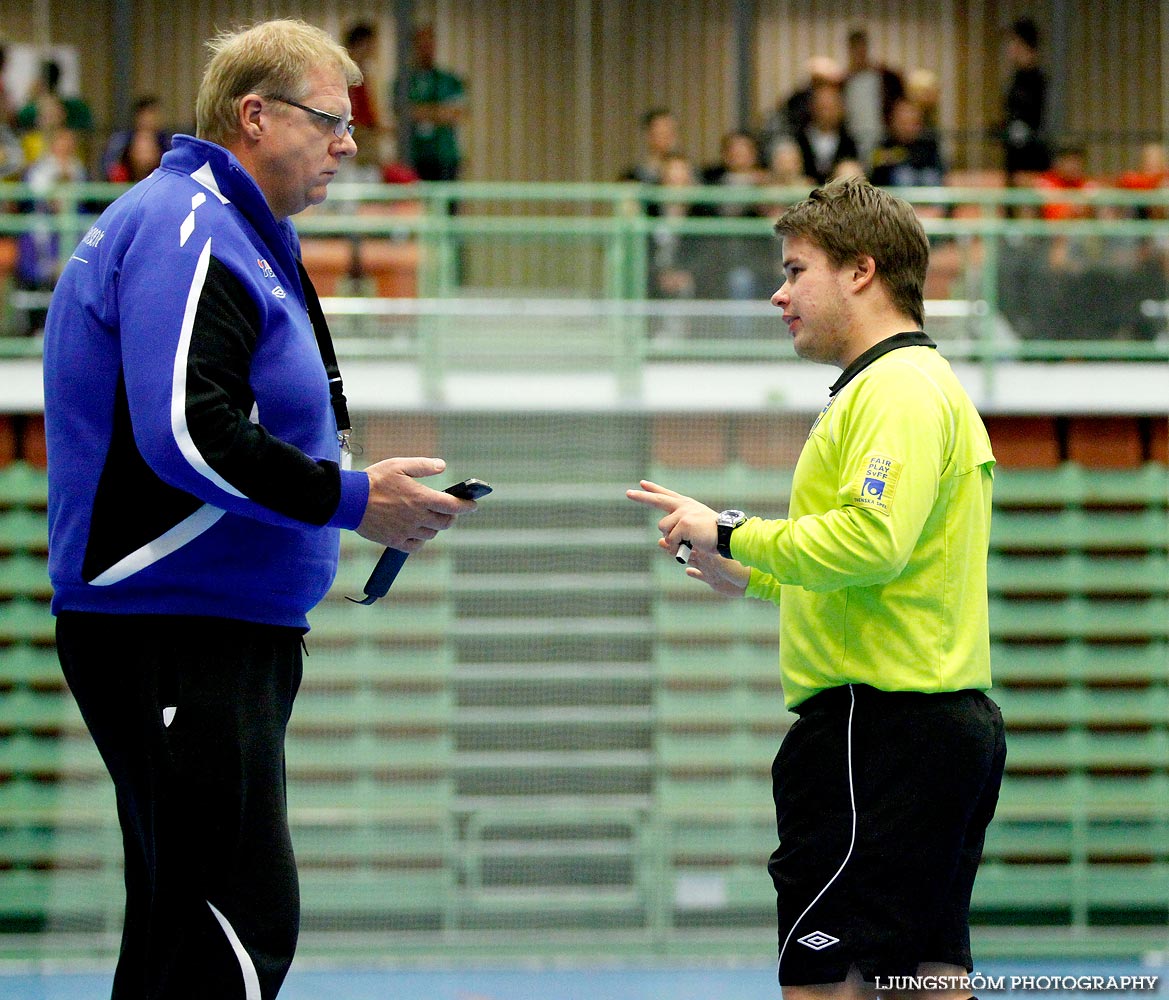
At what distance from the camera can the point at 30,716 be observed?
22.0 ft

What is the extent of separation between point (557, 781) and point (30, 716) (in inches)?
95.0

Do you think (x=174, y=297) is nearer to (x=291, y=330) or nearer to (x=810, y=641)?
(x=291, y=330)

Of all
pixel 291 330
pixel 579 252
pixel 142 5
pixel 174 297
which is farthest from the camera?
pixel 142 5

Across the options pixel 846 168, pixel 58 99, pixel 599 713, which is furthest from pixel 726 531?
pixel 58 99

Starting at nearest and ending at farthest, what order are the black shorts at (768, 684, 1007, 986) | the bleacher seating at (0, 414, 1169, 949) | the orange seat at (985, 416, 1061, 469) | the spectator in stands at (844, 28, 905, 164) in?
1. the black shorts at (768, 684, 1007, 986)
2. the bleacher seating at (0, 414, 1169, 949)
3. the orange seat at (985, 416, 1061, 469)
4. the spectator in stands at (844, 28, 905, 164)

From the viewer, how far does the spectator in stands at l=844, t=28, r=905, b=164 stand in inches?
370

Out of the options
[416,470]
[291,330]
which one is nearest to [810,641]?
[416,470]

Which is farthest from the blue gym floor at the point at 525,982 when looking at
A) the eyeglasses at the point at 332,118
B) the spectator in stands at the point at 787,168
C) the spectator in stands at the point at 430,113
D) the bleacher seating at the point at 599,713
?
the spectator in stands at the point at 430,113

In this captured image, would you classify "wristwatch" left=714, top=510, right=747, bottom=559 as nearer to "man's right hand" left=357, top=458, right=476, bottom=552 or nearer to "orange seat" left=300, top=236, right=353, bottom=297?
"man's right hand" left=357, top=458, right=476, bottom=552

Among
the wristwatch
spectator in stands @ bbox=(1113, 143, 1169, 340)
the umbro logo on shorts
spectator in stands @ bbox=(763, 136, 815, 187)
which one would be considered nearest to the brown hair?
the wristwatch

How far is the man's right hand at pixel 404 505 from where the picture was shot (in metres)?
2.18

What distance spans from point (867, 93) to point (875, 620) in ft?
25.6

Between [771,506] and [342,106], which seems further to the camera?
[771,506]

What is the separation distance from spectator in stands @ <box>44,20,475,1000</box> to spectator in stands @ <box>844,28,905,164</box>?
7.61 m
